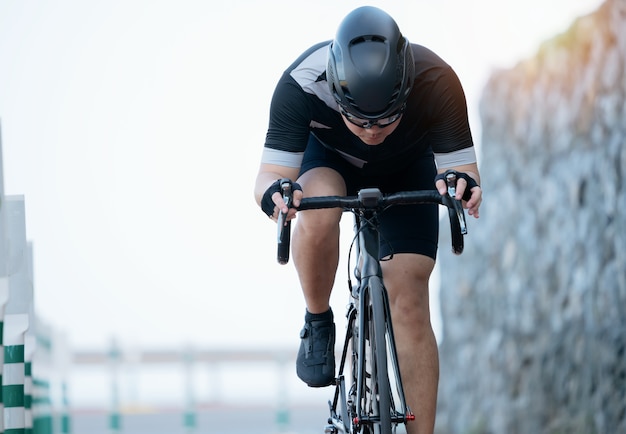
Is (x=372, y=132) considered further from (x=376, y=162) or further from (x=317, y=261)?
(x=317, y=261)

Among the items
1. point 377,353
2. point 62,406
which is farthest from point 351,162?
point 62,406

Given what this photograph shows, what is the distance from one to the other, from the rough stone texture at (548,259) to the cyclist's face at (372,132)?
18.5ft

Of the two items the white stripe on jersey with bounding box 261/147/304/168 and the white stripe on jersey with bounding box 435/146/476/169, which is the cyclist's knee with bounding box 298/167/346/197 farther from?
the white stripe on jersey with bounding box 435/146/476/169

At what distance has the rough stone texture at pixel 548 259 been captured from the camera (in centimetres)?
968

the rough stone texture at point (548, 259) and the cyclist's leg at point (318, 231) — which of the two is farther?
the rough stone texture at point (548, 259)

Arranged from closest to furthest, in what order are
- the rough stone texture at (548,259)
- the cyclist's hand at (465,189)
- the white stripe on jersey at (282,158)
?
the cyclist's hand at (465,189), the white stripe on jersey at (282,158), the rough stone texture at (548,259)

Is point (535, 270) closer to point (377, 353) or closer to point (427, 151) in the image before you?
point (427, 151)

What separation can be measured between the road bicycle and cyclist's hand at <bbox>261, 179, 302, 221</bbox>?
0.02 m

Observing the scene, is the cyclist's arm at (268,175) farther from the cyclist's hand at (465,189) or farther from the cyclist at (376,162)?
the cyclist's hand at (465,189)

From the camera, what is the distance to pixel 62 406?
8727 millimetres

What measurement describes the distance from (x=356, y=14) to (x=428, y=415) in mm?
1687

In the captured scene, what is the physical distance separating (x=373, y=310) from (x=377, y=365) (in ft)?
0.77

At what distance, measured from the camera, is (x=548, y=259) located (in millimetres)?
11664

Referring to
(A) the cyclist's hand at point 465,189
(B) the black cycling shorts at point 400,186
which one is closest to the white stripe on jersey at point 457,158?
(B) the black cycling shorts at point 400,186
